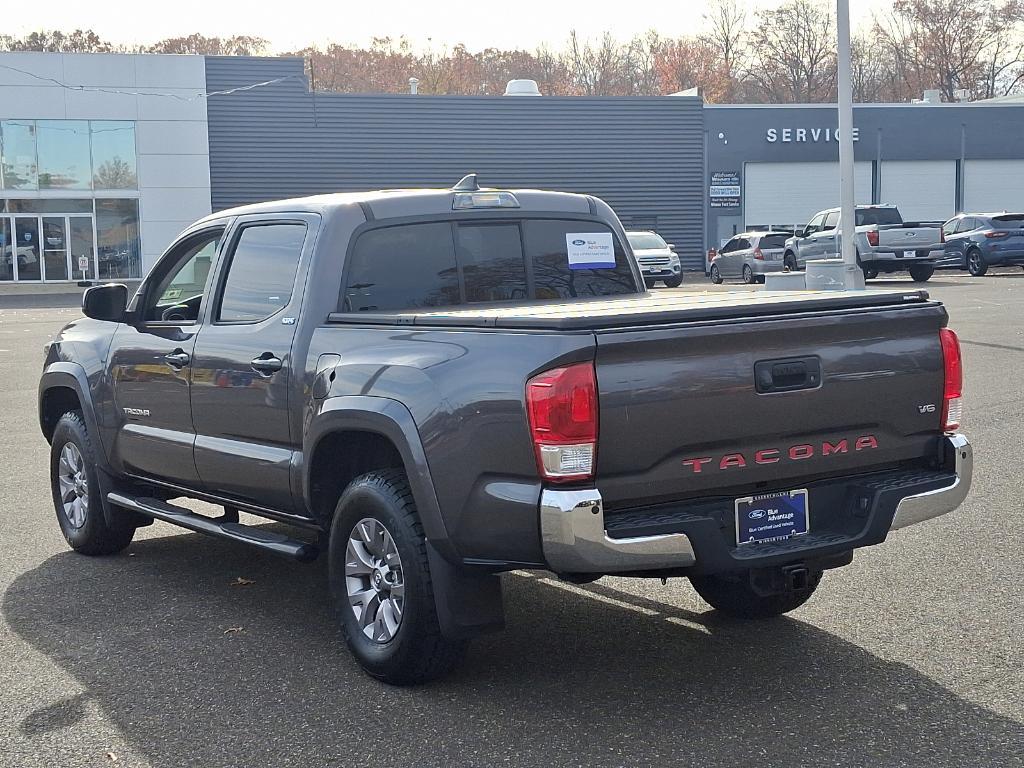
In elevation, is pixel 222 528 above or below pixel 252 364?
below

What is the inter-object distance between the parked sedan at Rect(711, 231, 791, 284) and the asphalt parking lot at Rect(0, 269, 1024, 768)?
30.1 m

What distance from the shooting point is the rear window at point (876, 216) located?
3578cm

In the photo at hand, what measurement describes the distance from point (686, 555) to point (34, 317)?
88.5ft

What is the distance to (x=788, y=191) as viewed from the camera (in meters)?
52.4

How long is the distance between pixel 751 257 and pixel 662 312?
1320 inches

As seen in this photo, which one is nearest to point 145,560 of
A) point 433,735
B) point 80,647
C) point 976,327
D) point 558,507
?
point 80,647

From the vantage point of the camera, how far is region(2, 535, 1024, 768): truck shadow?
429cm

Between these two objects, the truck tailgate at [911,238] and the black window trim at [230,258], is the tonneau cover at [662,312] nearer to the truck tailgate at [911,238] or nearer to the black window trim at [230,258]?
the black window trim at [230,258]

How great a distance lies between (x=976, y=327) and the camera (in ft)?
65.0

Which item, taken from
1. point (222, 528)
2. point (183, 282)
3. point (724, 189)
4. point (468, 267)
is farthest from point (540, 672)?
point (724, 189)

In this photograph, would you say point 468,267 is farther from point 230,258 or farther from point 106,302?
point 106,302

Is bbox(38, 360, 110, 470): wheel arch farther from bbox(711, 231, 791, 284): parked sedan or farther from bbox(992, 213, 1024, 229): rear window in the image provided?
bbox(992, 213, 1024, 229): rear window

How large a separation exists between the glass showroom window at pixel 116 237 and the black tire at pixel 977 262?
2607 centimetres

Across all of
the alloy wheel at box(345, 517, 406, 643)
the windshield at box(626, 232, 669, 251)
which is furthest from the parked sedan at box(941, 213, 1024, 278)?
the alloy wheel at box(345, 517, 406, 643)
